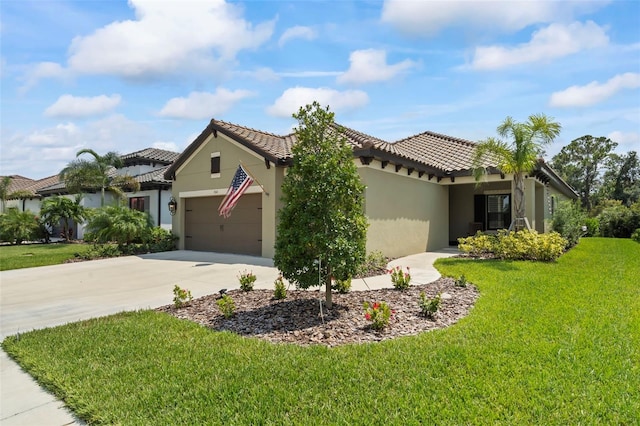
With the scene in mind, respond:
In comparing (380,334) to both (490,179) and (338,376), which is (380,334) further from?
(490,179)

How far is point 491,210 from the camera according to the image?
1730cm

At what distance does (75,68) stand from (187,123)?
255 inches

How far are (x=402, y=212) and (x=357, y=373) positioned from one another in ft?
32.2

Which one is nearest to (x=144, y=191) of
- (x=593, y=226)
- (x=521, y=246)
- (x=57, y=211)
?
(x=57, y=211)

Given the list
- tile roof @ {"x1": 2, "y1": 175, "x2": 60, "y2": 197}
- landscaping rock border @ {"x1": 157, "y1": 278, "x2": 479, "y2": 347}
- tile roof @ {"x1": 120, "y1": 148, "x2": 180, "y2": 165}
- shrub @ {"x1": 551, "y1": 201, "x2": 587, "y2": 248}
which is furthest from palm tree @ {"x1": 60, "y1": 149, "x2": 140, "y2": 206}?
shrub @ {"x1": 551, "y1": 201, "x2": 587, "y2": 248}

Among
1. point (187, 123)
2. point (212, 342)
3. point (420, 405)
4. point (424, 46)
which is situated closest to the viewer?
point (420, 405)

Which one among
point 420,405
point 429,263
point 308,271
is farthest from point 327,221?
point 429,263

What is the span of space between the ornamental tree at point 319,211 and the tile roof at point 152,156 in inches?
874

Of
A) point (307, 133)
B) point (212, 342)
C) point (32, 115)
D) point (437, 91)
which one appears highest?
point (437, 91)

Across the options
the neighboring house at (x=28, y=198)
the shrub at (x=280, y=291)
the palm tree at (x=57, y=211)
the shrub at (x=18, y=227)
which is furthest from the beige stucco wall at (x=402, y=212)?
the neighboring house at (x=28, y=198)

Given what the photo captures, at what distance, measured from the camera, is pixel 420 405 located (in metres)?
3.15

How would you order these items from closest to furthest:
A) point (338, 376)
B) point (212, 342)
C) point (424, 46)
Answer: point (338, 376), point (212, 342), point (424, 46)

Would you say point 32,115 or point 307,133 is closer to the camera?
point 307,133

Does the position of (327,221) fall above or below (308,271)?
above
